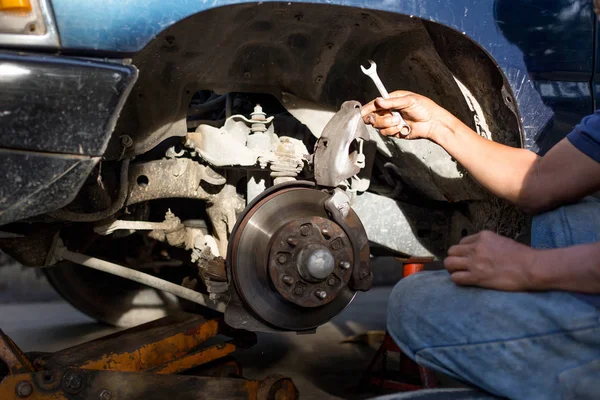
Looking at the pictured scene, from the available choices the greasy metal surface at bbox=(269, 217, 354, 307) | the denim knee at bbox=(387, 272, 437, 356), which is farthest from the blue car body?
the denim knee at bbox=(387, 272, 437, 356)

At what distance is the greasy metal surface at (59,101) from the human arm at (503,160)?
73 cm

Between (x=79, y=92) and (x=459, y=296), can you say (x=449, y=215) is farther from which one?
(x=79, y=92)

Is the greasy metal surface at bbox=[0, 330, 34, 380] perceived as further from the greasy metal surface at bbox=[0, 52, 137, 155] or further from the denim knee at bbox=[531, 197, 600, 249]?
the denim knee at bbox=[531, 197, 600, 249]

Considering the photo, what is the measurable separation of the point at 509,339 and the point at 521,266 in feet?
0.45

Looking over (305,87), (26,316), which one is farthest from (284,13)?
(26,316)

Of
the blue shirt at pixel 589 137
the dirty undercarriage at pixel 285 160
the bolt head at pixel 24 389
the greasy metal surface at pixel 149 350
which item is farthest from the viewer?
the greasy metal surface at pixel 149 350

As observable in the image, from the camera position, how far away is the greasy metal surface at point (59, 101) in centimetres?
132

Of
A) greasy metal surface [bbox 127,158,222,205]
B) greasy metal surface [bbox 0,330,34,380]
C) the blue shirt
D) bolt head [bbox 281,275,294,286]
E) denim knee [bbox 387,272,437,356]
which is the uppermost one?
the blue shirt

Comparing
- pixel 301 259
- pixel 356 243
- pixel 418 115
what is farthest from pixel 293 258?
pixel 418 115

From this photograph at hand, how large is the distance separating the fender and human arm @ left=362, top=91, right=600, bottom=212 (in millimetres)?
204

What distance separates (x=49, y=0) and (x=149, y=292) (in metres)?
2.05

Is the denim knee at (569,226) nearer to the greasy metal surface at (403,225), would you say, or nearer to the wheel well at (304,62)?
the wheel well at (304,62)

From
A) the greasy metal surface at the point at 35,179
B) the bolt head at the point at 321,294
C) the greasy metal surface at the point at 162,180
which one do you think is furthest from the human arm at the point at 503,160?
the greasy metal surface at the point at 35,179

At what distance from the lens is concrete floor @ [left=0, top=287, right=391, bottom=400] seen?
8.20ft
